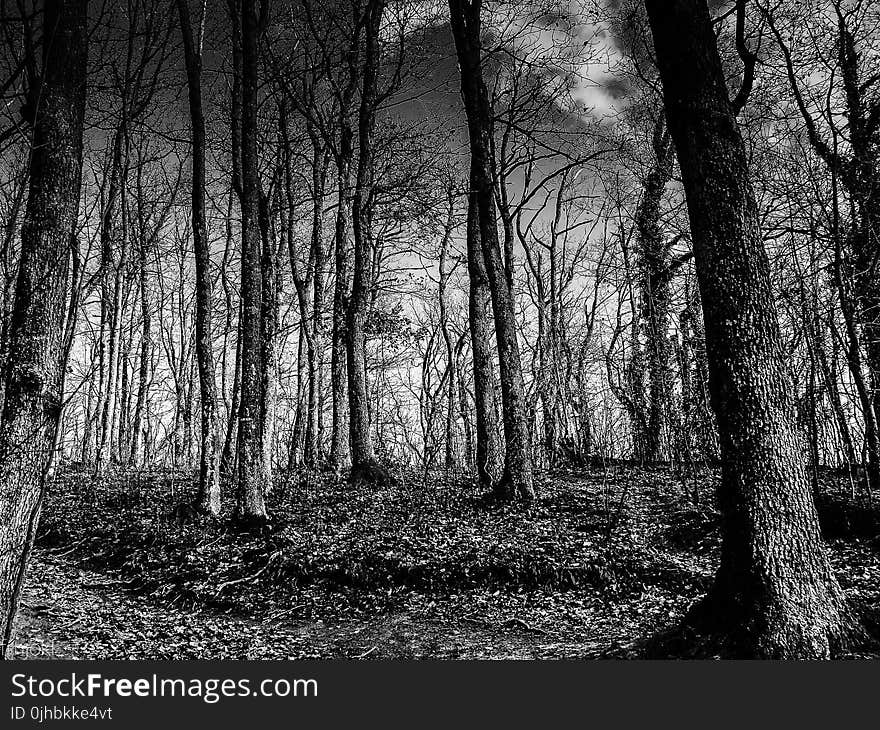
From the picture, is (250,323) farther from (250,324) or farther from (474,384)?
(474,384)

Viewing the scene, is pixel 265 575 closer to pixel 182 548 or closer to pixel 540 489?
pixel 182 548

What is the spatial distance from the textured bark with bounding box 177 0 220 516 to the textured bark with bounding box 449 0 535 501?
16.2 ft

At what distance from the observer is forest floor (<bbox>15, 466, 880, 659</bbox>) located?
5684 mm

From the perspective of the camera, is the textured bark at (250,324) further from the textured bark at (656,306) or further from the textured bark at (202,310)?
the textured bark at (656,306)

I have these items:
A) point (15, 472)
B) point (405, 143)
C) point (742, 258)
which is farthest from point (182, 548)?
point (405, 143)

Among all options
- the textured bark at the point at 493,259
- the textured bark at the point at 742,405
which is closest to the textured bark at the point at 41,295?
the textured bark at the point at 742,405

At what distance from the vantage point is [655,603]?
20.5 ft

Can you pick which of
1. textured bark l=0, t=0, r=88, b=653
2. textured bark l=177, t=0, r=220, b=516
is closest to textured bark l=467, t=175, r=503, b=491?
textured bark l=177, t=0, r=220, b=516

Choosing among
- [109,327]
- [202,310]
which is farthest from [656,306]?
[109,327]

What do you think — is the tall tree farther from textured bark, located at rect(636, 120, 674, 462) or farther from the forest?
textured bark, located at rect(636, 120, 674, 462)

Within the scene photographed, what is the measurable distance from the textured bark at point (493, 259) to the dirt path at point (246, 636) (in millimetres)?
4046

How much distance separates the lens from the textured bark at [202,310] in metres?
10.3

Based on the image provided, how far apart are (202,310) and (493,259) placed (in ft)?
17.6

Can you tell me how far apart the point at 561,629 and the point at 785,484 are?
2.74 meters
